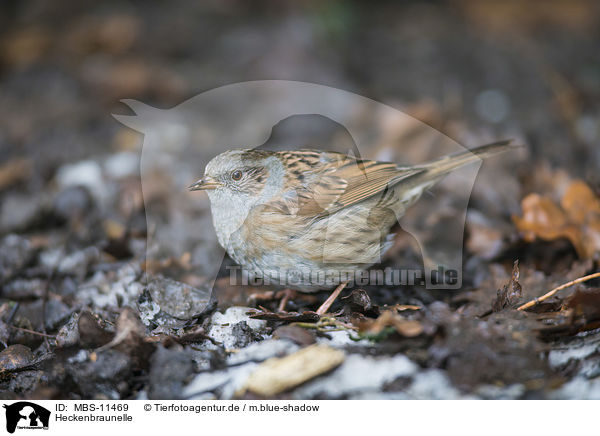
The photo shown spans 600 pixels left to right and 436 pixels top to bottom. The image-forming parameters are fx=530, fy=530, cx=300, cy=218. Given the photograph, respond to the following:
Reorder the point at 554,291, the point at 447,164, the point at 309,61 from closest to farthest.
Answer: the point at 554,291
the point at 447,164
the point at 309,61

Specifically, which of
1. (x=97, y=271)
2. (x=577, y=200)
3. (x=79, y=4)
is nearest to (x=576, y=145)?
(x=577, y=200)

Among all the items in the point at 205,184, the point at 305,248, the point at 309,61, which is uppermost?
the point at 309,61

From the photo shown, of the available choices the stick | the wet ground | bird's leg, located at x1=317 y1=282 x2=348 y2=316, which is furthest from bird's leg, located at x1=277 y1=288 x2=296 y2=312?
the stick

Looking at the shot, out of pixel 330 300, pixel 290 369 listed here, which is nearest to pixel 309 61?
pixel 330 300

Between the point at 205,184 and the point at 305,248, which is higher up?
the point at 205,184

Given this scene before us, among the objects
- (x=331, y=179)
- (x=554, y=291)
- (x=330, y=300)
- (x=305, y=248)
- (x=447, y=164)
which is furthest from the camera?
(x=447, y=164)

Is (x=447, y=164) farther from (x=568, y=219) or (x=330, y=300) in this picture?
(x=330, y=300)

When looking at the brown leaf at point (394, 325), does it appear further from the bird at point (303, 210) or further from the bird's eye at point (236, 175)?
the bird's eye at point (236, 175)
